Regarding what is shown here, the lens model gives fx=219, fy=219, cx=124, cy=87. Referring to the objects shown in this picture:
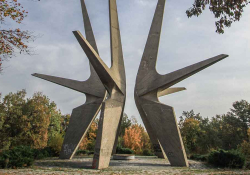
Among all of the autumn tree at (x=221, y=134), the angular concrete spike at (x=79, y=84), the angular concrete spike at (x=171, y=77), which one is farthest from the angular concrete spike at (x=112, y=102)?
the autumn tree at (x=221, y=134)

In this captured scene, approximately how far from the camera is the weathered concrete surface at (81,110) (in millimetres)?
15633

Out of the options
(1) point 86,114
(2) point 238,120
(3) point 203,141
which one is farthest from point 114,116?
(2) point 238,120

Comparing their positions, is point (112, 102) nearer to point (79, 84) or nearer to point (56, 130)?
point (79, 84)

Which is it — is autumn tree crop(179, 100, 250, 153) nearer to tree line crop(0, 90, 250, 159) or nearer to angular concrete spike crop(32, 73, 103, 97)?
tree line crop(0, 90, 250, 159)

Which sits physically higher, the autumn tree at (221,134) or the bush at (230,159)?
the autumn tree at (221,134)

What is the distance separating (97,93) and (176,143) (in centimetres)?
721


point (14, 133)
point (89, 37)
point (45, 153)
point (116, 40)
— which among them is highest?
point (89, 37)

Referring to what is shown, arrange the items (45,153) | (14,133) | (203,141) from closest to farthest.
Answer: (45,153), (14,133), (203,141)

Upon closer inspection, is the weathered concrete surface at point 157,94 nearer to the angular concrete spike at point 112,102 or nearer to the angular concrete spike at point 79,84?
the angular concrete spike at point 112,102

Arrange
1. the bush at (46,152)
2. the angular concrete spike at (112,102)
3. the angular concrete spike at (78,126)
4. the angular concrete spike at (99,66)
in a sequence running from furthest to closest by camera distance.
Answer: the bush at (46,152) < the angular concrete spike at (78,126) < the angular concrete spike at (112,102) < the angular concrete spike at (99,66)

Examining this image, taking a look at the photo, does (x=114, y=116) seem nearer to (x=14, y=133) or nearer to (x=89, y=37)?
(x=89, y=37)

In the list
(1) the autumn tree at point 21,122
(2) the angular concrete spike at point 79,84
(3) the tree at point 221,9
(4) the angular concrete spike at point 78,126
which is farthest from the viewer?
(1) the autumn tree at point 21,122

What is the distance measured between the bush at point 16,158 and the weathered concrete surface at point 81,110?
4802 mm

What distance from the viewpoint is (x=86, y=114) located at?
639 inches
